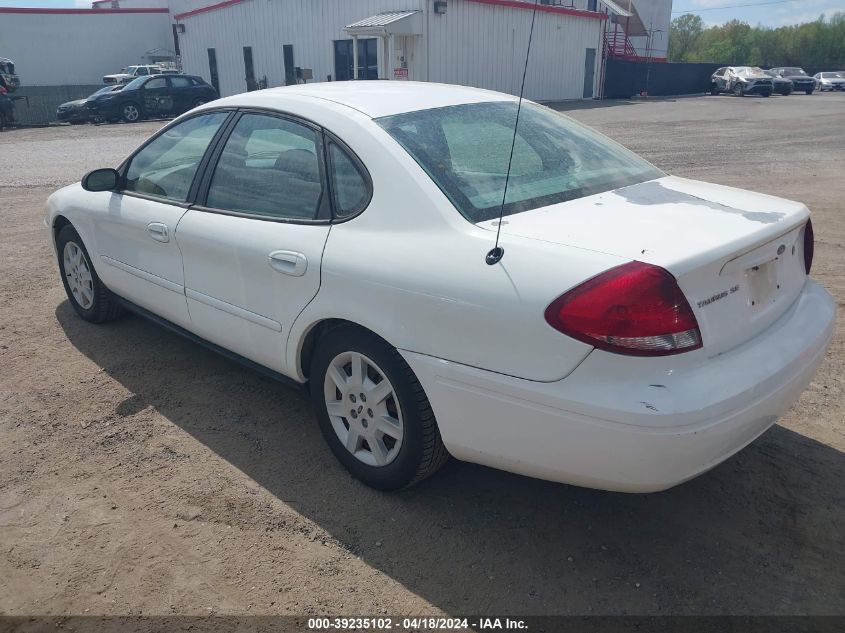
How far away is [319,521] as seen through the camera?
2.94m

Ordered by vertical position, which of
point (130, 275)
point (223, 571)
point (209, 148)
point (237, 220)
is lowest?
point (223, 571)

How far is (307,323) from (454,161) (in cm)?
92

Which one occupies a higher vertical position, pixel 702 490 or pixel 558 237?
pixel 558 237

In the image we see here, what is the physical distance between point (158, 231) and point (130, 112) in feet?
77.6

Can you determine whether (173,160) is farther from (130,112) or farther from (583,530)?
(130,112)

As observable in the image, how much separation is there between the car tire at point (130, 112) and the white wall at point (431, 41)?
7.48m

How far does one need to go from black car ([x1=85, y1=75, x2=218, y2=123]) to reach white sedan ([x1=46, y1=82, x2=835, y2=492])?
23.2 metres

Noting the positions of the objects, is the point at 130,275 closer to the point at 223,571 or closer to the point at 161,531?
the point at 161,531

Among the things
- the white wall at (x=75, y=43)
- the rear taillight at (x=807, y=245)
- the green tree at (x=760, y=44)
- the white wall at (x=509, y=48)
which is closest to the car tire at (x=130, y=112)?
the white wall at (x=509, y=48)

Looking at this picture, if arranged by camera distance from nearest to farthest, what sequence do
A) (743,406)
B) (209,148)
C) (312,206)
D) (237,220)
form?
(743,406) → (312,206) → (237,220) → (209,148)

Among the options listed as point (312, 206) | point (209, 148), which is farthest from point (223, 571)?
point (209, 148)

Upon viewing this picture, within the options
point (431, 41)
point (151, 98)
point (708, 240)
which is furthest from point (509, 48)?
point (708, 240)

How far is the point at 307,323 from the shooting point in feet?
10.1

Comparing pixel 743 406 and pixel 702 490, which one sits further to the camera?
pixel 702 490
